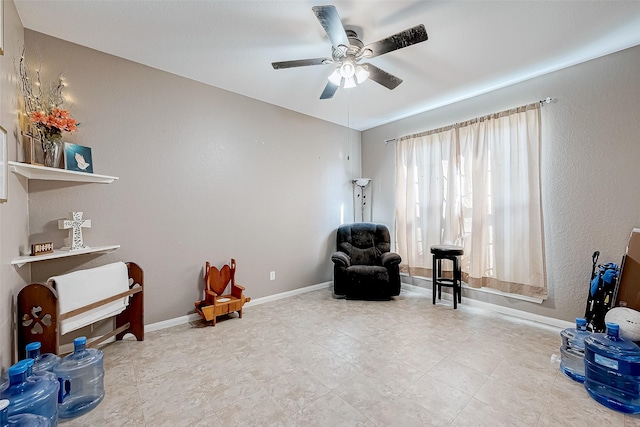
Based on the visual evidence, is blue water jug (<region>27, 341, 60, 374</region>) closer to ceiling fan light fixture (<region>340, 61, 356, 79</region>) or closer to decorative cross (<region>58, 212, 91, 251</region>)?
decorative cross (<region>58, 212, 91, 251</region>)

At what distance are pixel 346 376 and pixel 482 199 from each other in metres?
2.70

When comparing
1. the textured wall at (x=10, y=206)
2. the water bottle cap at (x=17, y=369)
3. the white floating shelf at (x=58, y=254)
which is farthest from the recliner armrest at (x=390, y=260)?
the textured wall at (x=10, y=206)

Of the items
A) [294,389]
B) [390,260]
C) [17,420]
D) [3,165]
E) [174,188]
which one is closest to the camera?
[17,420]

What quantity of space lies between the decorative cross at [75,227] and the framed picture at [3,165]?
0.63 meters

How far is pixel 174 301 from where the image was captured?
294 centimetres

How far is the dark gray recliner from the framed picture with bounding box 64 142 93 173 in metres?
2.91

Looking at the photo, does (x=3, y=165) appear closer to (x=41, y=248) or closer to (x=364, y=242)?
(x=41, y=248)

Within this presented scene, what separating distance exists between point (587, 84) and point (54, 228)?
521 centimetres

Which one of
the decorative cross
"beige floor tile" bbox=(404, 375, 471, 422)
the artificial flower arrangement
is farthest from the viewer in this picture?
the decorative cross

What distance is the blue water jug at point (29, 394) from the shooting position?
50.5 inches

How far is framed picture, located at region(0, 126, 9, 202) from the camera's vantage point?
156 centimetres

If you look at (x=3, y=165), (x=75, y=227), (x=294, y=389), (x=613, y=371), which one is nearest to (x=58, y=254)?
(x=75, y=227)

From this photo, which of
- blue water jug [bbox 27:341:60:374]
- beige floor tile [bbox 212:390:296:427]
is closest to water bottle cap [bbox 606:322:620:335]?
beige floor tile [bbox 212:390:296:427]

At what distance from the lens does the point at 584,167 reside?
2725 mm
